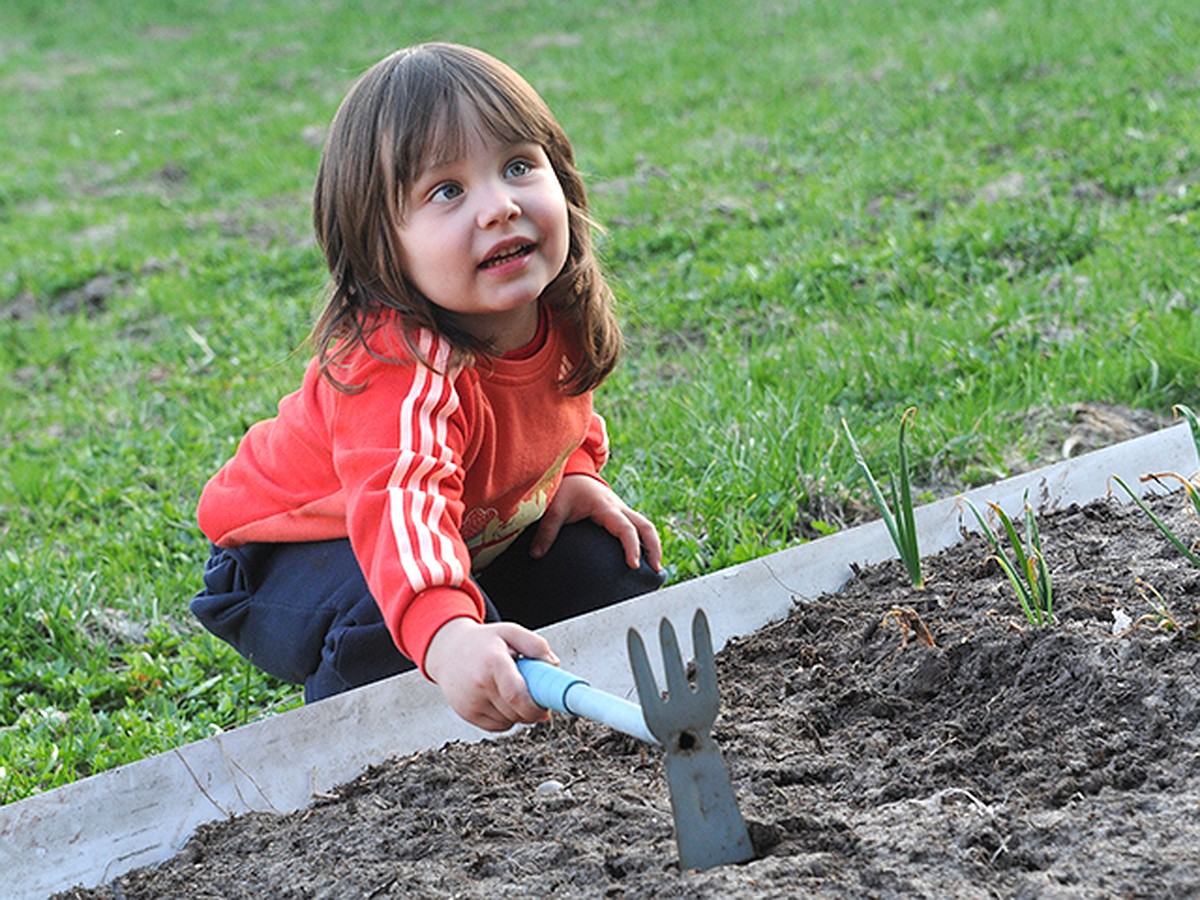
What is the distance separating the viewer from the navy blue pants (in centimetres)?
245

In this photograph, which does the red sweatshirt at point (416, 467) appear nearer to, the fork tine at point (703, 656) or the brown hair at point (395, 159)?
the brown hair at point (395, 159)

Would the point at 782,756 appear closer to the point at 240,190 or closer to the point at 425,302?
the point at 425,302

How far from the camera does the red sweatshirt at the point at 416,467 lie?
194cm

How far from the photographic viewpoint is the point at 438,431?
2123 millimetres

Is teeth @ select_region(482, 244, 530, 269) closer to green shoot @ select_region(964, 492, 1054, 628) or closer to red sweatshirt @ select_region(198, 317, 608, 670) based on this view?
red sweatshirt @ select_region(198, 317, 608, 670)

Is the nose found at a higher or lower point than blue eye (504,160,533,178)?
lower

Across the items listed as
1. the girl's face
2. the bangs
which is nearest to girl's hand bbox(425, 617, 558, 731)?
the girl's face

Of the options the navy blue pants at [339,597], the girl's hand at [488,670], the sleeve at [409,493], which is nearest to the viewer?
the girl's hand at [488,670]

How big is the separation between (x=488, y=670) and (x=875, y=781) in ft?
1.71

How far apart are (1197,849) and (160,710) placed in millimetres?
2045

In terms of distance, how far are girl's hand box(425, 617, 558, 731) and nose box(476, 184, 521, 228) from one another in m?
0.64

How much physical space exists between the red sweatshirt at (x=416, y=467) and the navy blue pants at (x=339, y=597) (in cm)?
6

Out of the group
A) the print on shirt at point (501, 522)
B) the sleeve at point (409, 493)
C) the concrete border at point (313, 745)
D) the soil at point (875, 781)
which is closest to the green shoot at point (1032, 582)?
the soil at point (875, 781)

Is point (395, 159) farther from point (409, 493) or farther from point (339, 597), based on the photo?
point (339, 597)
